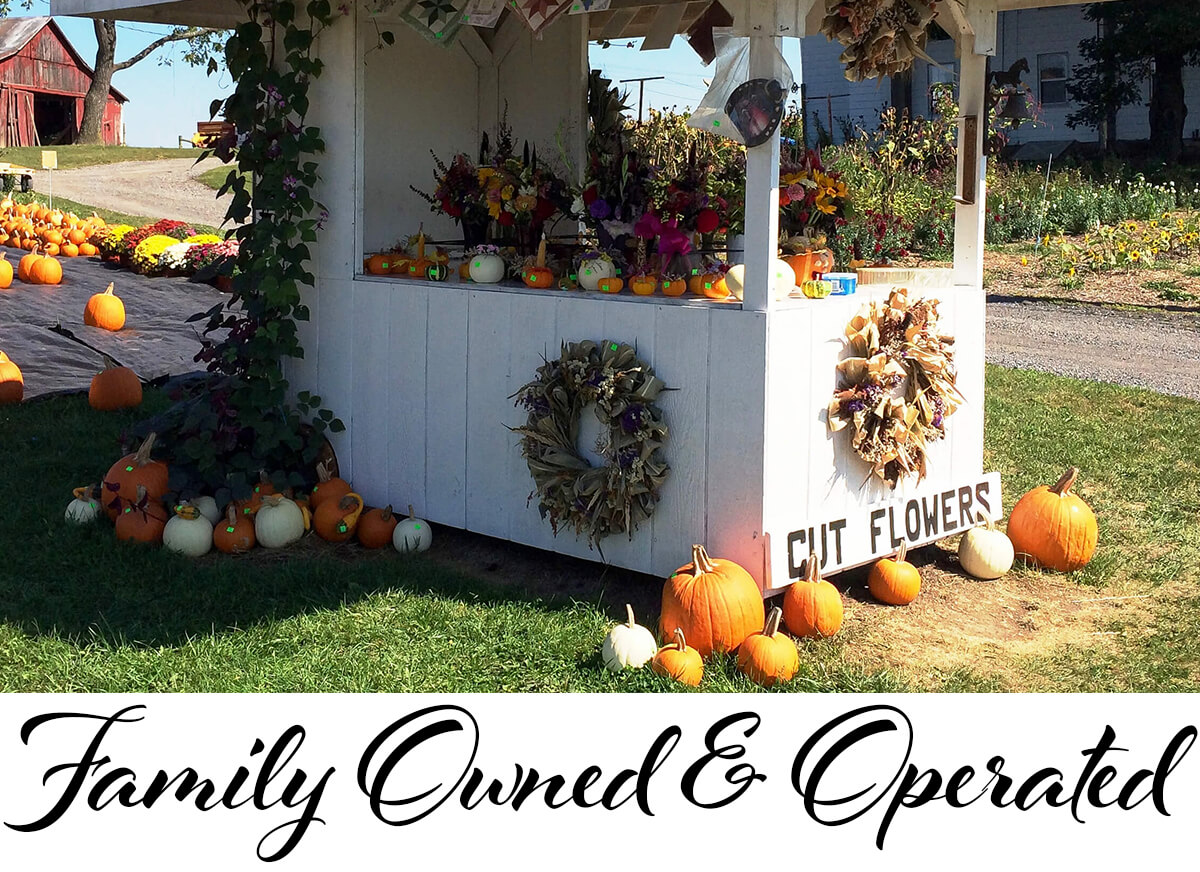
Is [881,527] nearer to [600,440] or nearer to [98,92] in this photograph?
[600,440]

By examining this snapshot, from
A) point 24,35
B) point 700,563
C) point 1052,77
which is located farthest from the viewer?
point 24,35

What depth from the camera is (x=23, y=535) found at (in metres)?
5.69

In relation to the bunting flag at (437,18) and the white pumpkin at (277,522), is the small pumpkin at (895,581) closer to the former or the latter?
the white pumpkin at (277,522)

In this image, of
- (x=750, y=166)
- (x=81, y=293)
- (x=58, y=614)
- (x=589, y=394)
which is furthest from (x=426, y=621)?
(x=81, y=293)

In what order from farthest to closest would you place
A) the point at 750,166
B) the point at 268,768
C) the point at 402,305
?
A: the point at 402,305, the point at 750,166, the point at 268,768

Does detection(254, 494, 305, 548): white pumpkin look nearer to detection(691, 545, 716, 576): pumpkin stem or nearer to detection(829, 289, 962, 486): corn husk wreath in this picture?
detection(691, 545, 716, 576): pumpkin stem

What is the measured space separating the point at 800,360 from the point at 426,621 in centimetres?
163

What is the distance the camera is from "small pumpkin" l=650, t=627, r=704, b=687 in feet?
13.8

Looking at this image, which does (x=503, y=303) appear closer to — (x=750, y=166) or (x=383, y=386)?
(x=383, y=386)

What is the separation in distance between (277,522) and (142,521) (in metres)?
0.56

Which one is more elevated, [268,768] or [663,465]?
[663,465]

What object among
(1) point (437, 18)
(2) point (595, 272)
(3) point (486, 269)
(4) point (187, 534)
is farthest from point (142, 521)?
(1) point (437, 18)

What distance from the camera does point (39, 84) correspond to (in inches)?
1672

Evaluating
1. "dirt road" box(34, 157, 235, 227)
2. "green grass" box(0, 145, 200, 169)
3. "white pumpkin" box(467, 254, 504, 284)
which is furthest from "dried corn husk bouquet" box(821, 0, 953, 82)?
"green grass" box(0, 145, 200, 169)
